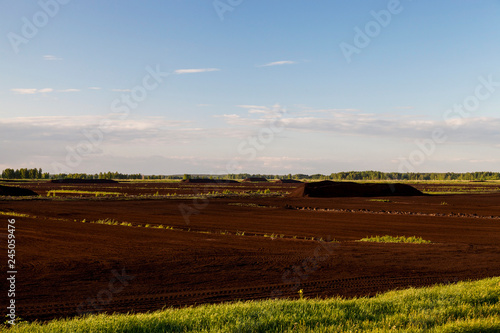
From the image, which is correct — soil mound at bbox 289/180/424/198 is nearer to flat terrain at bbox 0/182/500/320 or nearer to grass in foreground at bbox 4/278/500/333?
flat terrain at bbox 0/182/500/320

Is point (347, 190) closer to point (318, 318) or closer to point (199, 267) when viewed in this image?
point (199, 267)

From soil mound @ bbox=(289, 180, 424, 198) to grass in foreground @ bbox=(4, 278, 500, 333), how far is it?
61.8m

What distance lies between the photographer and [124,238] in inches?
802

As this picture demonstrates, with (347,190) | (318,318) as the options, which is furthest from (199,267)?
(347,190)

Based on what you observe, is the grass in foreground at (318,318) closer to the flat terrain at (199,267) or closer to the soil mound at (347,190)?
the flat terrain at (199,267)

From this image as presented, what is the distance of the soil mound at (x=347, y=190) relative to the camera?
71.9 meters

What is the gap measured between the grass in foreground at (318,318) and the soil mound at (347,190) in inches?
2433

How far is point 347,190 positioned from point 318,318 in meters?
68.7

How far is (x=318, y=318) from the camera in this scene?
7.78m

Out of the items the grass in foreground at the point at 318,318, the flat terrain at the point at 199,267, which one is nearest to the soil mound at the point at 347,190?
the flat terrain at the point at 199,267

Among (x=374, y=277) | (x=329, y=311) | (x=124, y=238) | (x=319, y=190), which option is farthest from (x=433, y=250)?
(x=319, y=190)

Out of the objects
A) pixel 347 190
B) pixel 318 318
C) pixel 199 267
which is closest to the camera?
pixel 318 318

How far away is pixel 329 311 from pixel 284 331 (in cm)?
143

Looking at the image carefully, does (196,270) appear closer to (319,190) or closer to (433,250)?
(433,250)
